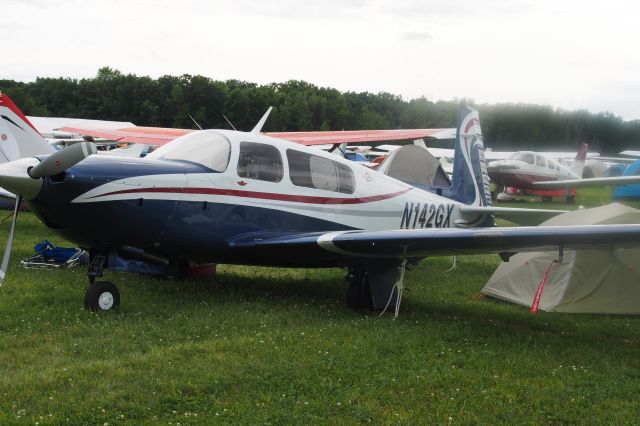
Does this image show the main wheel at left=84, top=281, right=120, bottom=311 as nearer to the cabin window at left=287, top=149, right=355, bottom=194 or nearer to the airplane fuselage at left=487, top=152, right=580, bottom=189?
the cabin window at left=287, top=149, right=355, bottom=194

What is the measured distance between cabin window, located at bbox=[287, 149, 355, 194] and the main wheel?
2385 mm

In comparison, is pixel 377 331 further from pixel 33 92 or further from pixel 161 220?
pixel 33 92

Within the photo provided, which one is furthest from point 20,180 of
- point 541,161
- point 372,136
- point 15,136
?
point 541,161

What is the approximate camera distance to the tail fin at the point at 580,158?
32875 mm

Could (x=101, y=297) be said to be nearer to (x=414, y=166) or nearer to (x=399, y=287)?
(x=399, y=287)

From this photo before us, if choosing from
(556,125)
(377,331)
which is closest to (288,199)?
(377,331)

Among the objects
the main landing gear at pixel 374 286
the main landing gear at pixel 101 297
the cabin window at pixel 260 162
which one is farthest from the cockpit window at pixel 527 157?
the main landing gear at pixel 101 297

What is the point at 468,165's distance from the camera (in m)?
11.0

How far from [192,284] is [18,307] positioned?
2207 millimetres

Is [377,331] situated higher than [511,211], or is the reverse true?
[511,211]

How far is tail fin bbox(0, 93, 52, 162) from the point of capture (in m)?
12.3

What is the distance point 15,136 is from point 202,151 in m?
6.70

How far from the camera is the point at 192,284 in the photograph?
8.57m

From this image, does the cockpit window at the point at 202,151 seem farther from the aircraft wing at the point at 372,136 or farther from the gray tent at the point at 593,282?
the aircraft wing at the point at 372,136
